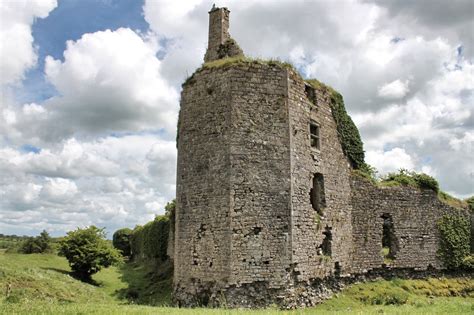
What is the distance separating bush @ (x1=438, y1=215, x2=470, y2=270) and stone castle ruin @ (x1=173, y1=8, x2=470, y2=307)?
792 cm

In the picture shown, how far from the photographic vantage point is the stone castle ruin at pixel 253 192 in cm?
1499

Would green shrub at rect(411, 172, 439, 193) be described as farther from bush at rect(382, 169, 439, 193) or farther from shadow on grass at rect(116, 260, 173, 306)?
shadow on grass at rect(116, 260, 173, 306)

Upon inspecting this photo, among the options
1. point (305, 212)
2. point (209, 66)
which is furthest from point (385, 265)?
point (209, 66)

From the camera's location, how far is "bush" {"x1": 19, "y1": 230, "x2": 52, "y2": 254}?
35062 millimetres

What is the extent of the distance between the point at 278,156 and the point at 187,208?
4.05 metres

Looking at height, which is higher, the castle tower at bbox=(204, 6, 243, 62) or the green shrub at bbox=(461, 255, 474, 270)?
the castle tower at bbox=(204, 6, 243, 62)

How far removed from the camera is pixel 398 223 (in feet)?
74.0

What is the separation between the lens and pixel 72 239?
26.4m

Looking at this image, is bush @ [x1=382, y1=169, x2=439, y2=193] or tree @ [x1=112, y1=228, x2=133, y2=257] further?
tree @ [x1=112, y1=228, x2=133, y2=257]

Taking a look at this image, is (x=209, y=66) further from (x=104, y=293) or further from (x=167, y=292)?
(x=104, y=293)

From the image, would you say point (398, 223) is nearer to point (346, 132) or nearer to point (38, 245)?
point (346, 132)

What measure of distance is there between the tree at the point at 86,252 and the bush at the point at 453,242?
1941cm

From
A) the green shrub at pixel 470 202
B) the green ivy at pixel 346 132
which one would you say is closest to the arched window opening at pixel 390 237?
the green ivy at pixel 346 132

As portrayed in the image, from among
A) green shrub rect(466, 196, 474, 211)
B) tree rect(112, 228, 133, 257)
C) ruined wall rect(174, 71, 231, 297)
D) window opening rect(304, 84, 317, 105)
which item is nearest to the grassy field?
ruined wall rect(174, 71, 231, 297)
